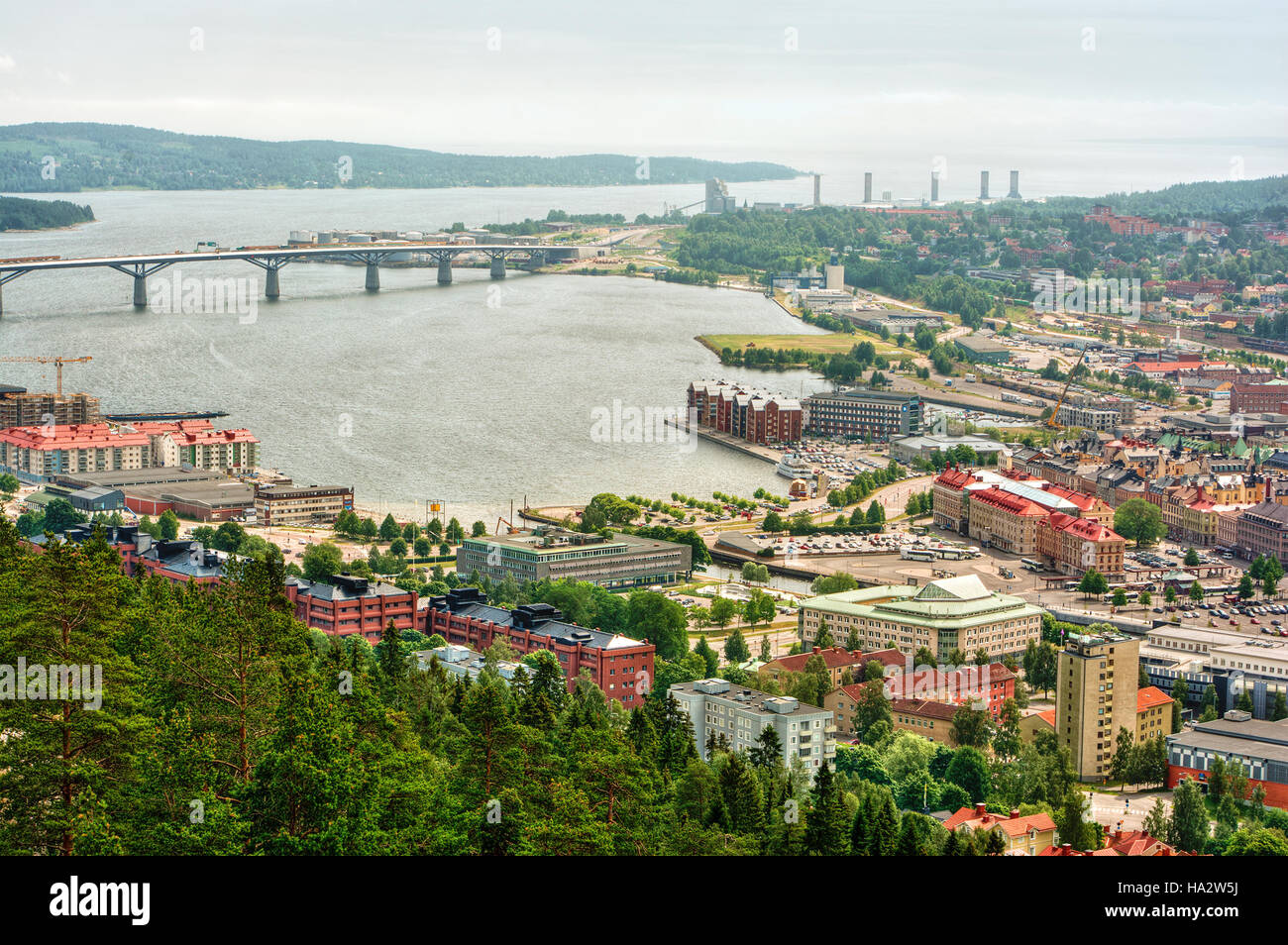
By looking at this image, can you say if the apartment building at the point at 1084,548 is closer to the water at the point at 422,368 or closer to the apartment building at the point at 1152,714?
the water at the point at 422,368

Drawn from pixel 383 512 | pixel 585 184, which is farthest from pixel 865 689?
pixel 585 184

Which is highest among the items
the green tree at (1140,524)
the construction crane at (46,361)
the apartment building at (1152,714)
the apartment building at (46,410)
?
the construction crane at (46,361)

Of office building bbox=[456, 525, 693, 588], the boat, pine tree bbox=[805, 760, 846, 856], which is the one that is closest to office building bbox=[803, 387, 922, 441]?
the boat

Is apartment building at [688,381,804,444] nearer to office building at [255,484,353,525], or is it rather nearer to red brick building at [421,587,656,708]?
office building at [255,484,353,525]

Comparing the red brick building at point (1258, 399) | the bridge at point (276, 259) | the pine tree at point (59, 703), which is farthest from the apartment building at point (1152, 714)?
the bridge at point (276, 259)

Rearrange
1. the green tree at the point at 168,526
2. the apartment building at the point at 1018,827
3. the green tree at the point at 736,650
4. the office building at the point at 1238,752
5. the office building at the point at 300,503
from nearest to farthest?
the apartment building at the point at 1018,827
the office building at the point at 1238,752
the green tree at the point at 736,650
the green tree at the point at 168,526
the office building at the point at 300,503

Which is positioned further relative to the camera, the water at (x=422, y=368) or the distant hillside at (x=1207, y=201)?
the distant hillside at (x=1207, y=201)

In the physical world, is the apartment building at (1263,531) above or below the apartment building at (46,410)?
below
